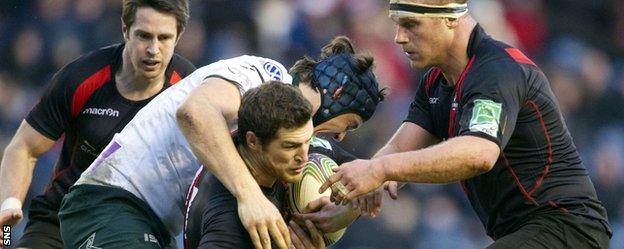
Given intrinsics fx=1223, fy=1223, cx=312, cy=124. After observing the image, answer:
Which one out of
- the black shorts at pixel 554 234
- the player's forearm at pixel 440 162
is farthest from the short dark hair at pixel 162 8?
the black shorts at pixel 554 234

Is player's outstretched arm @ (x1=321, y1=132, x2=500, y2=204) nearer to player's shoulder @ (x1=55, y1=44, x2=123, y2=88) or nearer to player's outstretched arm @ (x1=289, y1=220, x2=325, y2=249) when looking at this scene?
player's outstretched arm @ (x1=289, y1=220, x2=325, y2=249)

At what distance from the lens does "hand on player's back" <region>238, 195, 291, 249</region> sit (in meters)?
5.45

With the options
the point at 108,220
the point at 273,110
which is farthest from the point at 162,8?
the point at 273,110

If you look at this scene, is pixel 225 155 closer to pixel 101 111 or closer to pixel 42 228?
pixel 101 111

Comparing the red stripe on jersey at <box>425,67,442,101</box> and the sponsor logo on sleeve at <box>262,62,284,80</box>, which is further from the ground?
the sponsor logo on sleeve at <box>262,62,284,80</box>

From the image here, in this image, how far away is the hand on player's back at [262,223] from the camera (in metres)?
5.45

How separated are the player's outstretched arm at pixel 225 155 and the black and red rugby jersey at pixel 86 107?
167 centimetres

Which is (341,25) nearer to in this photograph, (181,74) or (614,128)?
(614,128)

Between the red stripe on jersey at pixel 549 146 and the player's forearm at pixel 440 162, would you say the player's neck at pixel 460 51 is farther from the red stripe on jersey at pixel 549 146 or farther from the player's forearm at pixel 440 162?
the player's forearm at pixel 440 162

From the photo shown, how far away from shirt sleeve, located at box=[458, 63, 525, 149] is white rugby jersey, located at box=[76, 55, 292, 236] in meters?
0.97

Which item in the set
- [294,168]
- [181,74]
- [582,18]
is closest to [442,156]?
[294,168]

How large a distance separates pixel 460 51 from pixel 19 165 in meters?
2.84

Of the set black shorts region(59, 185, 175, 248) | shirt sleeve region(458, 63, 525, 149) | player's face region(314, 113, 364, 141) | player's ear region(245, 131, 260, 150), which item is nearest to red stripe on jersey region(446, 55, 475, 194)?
shirt sleeve region(458, 63, 525, 149)

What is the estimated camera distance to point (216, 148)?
5629 mm
